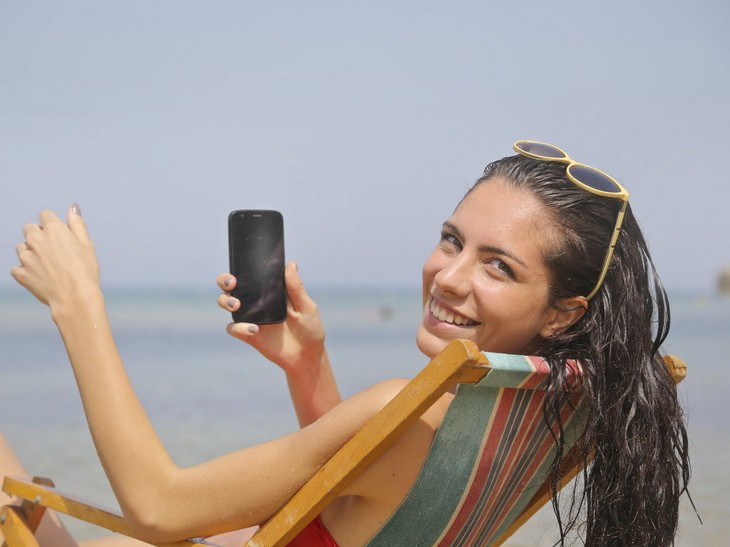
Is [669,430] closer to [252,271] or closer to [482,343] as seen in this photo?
[482,343]

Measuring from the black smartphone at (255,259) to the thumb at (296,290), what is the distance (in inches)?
2.7

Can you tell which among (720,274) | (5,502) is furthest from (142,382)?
(720,274)

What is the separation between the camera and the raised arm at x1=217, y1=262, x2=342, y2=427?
278cm

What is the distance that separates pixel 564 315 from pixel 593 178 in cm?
35

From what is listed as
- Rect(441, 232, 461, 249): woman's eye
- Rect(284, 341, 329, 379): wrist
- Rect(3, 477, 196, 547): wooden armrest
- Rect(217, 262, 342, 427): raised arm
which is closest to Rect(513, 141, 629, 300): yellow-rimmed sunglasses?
Rect(441, 232, 461, 249): woman's eye

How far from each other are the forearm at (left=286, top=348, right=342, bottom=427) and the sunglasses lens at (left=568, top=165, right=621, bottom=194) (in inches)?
41.4

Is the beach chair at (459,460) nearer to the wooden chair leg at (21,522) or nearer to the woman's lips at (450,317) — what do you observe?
the wooden chair leg at (21,522)

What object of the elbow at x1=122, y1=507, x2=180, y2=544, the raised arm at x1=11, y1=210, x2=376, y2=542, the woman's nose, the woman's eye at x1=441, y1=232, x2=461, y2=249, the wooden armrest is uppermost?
the woman's eye at x1=441, y1=232, x2=461, y2=249

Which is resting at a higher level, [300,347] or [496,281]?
[496,281]

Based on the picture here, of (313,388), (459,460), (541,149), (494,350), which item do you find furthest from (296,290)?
(459,460)

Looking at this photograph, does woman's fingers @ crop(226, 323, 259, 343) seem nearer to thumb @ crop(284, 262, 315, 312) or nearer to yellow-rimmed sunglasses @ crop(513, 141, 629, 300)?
thumb @ crop(284, 262, 315, 312)

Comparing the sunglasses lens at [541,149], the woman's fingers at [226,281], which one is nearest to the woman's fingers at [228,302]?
the woman's fingers at [226,281]

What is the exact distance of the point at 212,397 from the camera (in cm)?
1240

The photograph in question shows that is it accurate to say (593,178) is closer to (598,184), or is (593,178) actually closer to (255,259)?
(598,184)
